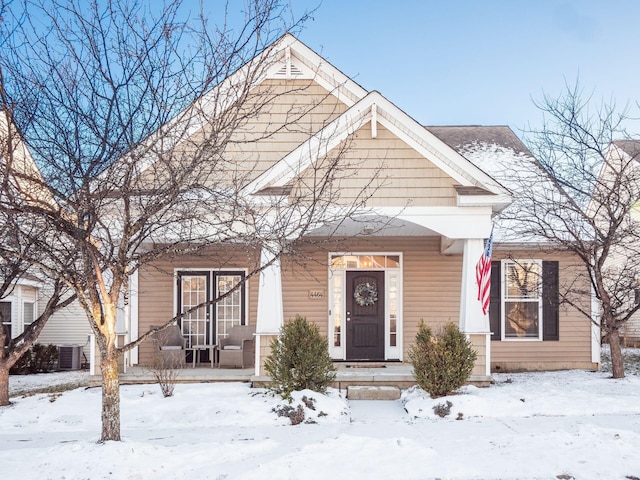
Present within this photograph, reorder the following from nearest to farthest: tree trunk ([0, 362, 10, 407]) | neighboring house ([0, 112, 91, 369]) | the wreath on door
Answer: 1. tree trunk ([0, 362, 10, 407])
2. the wreath on door
3. neighboring house ([0, 112, 91, 369])

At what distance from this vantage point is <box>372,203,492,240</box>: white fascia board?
1195 cm

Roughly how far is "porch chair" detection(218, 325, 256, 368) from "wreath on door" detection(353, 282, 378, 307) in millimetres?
2319

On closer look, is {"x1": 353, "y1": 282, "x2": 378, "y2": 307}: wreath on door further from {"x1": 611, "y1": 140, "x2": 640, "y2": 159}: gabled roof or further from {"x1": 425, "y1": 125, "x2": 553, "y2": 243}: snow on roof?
{"x1": 611, "y1": 140, "x2": 640, "y2": 159}: gabled roof

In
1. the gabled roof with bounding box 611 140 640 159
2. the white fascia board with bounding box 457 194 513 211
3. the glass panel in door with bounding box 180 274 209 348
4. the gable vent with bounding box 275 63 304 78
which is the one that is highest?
the gable vent with bounding box 275 63 304 78

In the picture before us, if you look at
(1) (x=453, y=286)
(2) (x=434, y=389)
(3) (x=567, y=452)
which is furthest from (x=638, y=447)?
(1) (x=453, y=286)

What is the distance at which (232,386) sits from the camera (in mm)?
11891

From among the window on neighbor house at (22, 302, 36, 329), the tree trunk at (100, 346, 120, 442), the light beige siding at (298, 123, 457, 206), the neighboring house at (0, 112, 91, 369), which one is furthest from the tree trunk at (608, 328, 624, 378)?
the window on neighbor house at (22, 302, 36, 329)

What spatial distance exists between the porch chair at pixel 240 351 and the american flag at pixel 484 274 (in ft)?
14.8

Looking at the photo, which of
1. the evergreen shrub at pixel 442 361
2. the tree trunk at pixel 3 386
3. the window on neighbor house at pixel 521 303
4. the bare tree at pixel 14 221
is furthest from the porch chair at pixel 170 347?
the window on neighbor house at pixel 521 303

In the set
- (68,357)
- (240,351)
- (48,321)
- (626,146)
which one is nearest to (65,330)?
(48,321)

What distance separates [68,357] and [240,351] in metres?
7.22

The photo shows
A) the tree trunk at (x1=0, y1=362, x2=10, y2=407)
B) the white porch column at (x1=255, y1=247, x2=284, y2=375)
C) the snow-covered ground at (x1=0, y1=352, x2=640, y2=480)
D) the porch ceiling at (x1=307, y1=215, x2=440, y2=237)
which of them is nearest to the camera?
the snow-covered ground at (x1=0, y1=352, x2=640, y2=480)

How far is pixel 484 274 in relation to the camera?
1147cm

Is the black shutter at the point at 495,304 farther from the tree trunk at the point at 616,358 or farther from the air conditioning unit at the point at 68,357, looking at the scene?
Answer: the air conditioning unit at the point at 68,357
